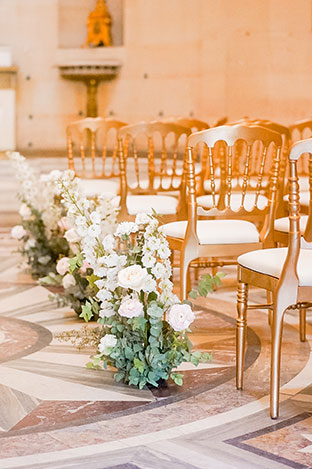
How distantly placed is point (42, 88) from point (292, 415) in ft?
27.4

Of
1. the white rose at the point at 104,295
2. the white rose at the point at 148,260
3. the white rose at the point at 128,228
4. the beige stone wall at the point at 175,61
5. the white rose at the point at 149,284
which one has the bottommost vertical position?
the white rose at the point at 104,295

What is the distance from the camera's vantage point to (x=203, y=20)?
966cm

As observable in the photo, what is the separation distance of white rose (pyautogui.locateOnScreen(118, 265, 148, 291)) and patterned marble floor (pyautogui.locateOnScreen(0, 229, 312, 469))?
45 centimetres

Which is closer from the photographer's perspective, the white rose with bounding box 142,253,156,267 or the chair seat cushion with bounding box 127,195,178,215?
the white rose with bounding box 142,253,156,267

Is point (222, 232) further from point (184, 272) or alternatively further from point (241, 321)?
point (241, 321)

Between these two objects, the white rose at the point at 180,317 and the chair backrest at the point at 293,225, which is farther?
the white rose at the point at 180,317

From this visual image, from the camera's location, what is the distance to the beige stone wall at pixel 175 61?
8859 millimetres

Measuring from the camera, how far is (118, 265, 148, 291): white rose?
11.1 feet

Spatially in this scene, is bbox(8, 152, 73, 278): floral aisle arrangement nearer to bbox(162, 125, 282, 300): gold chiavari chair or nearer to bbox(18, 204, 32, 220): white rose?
bbox(18, 204, 32, 220): white rose

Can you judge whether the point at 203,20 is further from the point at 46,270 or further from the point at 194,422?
the point at 194,422

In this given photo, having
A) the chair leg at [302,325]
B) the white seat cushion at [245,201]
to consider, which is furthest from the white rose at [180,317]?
the white seat cushion at [245,201]

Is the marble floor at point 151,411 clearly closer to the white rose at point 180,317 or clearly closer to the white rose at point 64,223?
the white rose at point 180,317

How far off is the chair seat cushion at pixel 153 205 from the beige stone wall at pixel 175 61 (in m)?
3.73

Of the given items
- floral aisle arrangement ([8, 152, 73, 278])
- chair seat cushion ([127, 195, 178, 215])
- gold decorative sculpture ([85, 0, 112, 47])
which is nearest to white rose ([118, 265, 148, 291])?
chair seat cushion ([127, 195, 178, 215])
